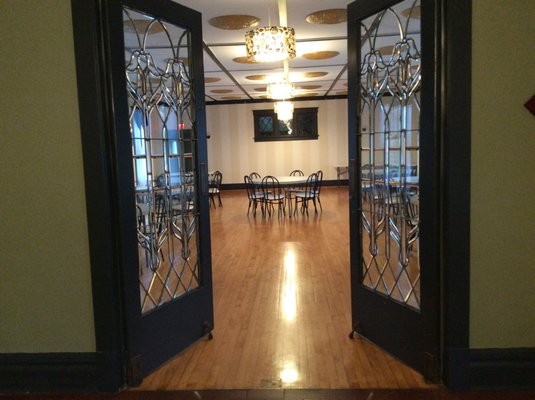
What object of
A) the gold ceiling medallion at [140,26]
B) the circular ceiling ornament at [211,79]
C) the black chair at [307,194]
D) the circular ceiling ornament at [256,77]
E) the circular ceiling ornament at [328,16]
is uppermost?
the circular ceiling ornament at [256,77]

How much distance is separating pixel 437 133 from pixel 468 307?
0.91 m

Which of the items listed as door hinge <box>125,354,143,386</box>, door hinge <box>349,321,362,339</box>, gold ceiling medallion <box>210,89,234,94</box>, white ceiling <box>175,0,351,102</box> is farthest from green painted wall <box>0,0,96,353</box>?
gold ceiling medallion <box>210,89,234,94</box>

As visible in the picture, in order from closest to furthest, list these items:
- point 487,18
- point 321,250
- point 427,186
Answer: point 487,18 < point 427,186 < point 321,250

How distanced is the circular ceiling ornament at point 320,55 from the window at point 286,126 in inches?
246

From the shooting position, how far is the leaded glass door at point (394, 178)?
2.43 meters

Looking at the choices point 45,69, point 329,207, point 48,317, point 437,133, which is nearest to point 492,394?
point 437,133

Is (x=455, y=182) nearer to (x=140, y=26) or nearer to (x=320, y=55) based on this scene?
(x=140, y=26)

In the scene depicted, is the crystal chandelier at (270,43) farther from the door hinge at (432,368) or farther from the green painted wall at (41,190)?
the door hinge at (432,368)

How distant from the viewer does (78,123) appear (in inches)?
93.4

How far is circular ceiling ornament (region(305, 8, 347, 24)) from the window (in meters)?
8.40

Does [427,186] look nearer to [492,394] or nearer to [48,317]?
[492,394]

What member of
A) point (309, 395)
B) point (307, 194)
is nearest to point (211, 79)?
point (307, 194)

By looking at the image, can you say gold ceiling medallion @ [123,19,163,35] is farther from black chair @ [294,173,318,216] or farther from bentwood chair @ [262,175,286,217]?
black chair @ [294,173,318,216]

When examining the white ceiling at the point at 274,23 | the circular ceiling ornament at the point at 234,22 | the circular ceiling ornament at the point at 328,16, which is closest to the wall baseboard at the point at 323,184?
the white ceiling at the point at 274,23
